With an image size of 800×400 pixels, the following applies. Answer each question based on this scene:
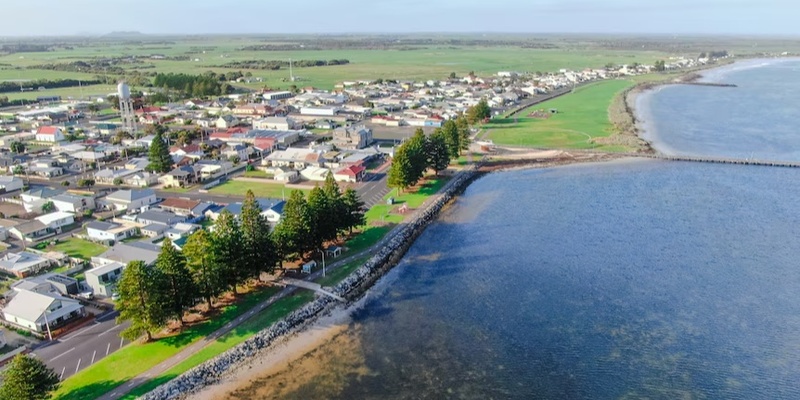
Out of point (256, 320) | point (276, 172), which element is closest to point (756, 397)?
point (256, 320)

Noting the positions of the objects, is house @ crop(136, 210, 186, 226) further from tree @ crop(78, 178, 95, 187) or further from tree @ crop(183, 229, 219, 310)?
tree @ crop(78, 178, 95, 187)

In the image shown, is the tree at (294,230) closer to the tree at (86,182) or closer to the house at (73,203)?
the house at (73,203)

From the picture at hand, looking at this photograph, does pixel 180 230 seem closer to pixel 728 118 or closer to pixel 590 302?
pixel 590 302

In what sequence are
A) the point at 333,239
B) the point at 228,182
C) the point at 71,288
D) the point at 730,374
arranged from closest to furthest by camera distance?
the point at 730,374, the point at 71,288, the point at 333,239, the point at 228,182

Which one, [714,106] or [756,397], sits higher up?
[714,106]

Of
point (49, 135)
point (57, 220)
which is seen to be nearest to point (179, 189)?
point (57, 220)

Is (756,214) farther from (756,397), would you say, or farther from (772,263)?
(756,397)

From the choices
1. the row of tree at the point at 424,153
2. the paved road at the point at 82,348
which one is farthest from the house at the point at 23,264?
the row of tree at the point at 424,153
